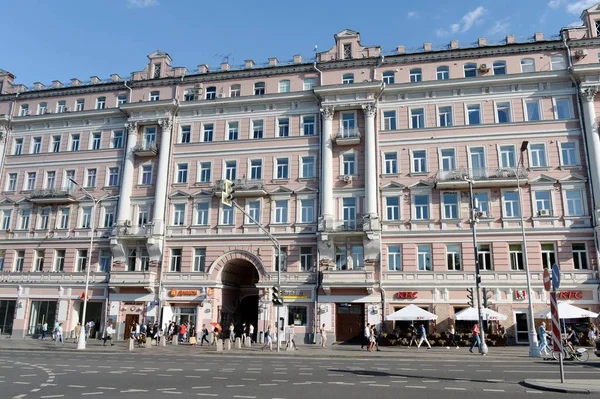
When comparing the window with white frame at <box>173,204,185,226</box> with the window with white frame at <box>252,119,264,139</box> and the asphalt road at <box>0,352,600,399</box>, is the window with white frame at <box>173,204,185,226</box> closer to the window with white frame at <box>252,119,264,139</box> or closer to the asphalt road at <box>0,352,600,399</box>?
the window with white frame at <box>252,119,264,139</box>

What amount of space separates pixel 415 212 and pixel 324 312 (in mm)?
9606

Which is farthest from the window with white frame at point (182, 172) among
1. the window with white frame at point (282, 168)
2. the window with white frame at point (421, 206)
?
the window with white frame at point (421, 206)

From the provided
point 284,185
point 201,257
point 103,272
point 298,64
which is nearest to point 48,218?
point 103,272

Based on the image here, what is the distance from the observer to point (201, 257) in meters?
37.1

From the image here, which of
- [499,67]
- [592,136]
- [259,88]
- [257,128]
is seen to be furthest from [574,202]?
[259,88]

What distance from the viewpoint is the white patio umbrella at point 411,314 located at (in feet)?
99.0

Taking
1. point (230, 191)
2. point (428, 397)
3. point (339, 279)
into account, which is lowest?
point (428, 397)

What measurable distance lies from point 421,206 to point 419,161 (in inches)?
135

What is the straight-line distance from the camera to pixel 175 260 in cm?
3744

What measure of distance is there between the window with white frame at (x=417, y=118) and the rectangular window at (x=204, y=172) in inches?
641

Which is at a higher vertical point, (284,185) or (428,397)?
(284,185)

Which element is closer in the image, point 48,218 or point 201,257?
point 201,257

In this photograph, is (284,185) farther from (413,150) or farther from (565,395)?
(565,395)

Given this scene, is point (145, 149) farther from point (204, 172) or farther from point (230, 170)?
point (230, 170)
